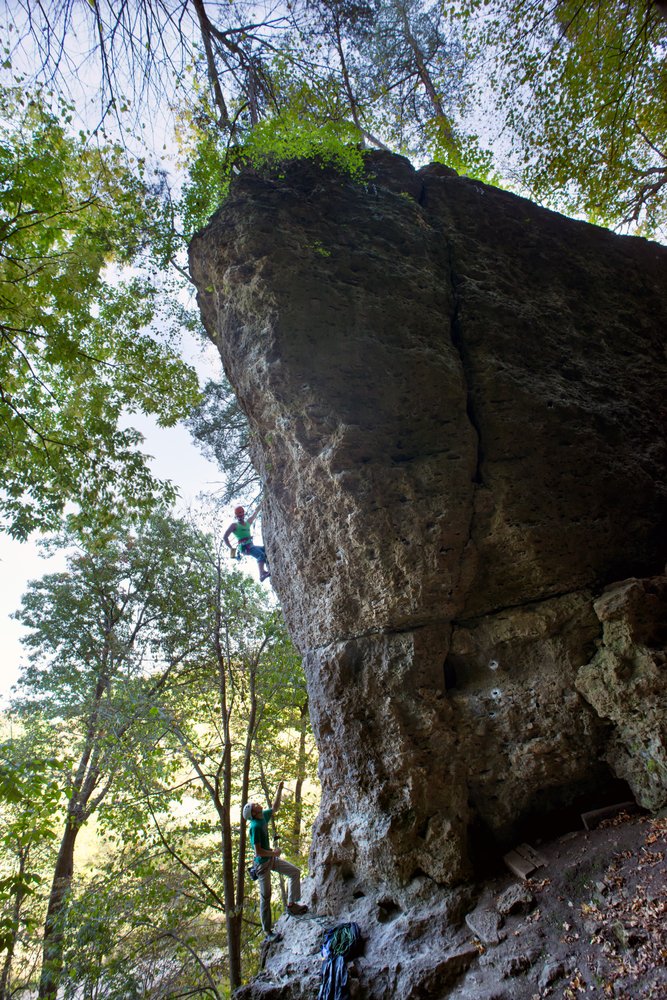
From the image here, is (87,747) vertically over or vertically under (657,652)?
over

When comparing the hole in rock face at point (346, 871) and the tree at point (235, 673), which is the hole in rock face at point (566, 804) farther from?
the tree at point (235, 673)

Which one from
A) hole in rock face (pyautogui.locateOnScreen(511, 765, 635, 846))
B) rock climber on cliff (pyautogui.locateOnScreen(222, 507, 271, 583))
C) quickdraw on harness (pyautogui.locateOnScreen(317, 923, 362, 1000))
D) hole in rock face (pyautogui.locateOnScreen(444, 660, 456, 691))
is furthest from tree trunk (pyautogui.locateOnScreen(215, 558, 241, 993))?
hole in rock face (pyautogui.locateOnScreen(511, 765, 635, 846))

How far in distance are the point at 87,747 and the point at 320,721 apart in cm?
829

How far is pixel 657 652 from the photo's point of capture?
4180 mm

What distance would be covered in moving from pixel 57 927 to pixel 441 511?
27.2 feet

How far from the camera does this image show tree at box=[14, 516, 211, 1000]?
934 centimetres

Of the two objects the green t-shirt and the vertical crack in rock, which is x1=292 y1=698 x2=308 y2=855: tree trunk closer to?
the green t-shirt

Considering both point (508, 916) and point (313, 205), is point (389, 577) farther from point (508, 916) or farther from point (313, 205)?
point (313, 205)

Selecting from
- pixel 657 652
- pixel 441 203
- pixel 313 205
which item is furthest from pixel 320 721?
pixel 441 203

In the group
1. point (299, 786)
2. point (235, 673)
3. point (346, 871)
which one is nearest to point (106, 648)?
point (235, 673)

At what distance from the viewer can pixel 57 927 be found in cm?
738

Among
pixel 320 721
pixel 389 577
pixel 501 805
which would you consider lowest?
pixel 501 805

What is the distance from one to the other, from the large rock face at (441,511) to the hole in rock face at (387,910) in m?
0.14

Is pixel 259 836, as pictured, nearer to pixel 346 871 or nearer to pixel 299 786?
pixel 346 871
